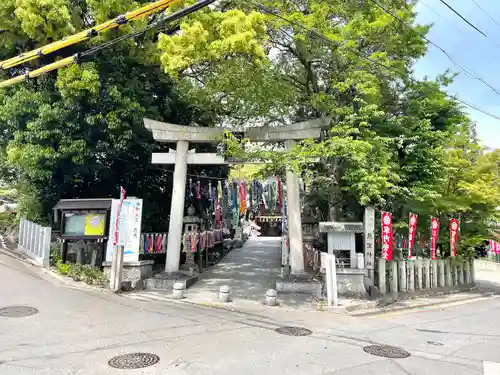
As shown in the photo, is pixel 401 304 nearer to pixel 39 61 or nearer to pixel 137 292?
pixel 137 292

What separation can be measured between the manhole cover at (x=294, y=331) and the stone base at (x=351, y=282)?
4680mm

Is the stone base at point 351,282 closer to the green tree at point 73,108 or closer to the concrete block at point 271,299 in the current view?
the concrete block at point 271,299

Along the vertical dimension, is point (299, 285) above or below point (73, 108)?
below

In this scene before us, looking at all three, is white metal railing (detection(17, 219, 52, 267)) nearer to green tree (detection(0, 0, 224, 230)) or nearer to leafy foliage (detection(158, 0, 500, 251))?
green tree (detection(0, 0, 224, 230))

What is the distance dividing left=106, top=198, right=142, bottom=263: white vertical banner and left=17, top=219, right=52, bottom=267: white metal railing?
2.89 m

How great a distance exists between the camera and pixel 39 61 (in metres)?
15.9

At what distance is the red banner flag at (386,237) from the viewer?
13.8 metres

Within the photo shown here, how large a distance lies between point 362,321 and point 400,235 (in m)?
7.39

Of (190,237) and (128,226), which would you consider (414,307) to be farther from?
(128,226)

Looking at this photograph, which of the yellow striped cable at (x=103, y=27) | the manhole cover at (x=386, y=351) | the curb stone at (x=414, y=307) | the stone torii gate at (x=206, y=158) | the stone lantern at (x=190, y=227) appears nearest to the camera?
the manhole cover at (x=386, y=351)

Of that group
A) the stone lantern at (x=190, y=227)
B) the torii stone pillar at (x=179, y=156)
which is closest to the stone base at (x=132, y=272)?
the torii stone pillar at (x=179, y=156)

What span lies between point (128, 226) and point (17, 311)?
4812 mm

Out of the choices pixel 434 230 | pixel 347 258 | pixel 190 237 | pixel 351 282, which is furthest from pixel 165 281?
pixel 434 230

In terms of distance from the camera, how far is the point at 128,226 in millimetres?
13727
